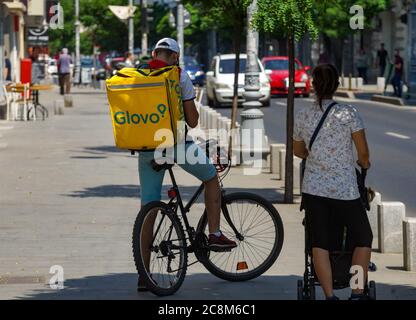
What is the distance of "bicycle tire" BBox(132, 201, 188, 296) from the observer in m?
9.15

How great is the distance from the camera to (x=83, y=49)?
375 ft

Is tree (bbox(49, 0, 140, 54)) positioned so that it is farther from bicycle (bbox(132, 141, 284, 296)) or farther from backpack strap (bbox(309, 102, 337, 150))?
backpack strap (bbox(309, 102, 337, 150))

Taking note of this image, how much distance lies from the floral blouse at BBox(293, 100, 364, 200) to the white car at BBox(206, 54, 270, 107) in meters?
32.4

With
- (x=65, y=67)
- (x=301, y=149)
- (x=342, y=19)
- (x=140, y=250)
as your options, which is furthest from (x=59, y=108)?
(x=301, y=149)

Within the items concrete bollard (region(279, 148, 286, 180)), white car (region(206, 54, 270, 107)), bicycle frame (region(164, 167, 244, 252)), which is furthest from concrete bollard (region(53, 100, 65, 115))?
bicycle frame (region(164, 167, 244, 252))

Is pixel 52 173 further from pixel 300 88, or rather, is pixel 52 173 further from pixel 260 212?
pixel 300 88

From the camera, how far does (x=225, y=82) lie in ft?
139

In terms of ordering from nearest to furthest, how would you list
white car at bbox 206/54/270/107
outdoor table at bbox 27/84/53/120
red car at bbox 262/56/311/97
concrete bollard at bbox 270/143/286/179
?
concrete bollard at bbox 270/143/286/179 < outdoor table at bbox 27/84/53/120 < white car at bbox 206/54/270/107 < red car at bbox 262/56/311/97

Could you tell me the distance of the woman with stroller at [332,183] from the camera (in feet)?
27.6

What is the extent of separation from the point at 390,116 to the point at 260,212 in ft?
90.4

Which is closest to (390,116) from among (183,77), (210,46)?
(183,77)

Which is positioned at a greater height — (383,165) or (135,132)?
(135,132)

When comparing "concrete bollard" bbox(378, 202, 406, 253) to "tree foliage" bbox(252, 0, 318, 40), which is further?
"tree foliage" bbox(252, 0, 318, 40)

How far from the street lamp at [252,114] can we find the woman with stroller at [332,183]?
12.6 m
